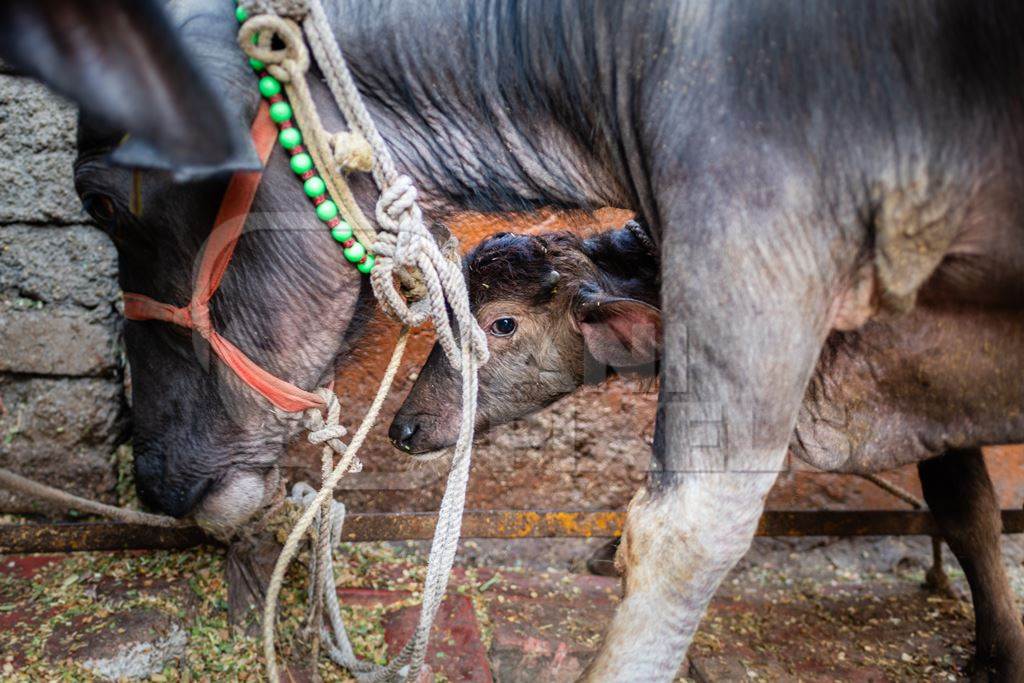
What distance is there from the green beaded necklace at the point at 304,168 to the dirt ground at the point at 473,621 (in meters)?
1.23

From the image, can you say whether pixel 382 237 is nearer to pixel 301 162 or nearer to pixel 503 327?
pixel 301 162

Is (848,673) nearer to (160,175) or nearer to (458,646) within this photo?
(458,646)

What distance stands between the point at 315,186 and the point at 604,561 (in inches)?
86.3

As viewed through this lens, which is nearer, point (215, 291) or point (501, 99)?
point (501, 99)

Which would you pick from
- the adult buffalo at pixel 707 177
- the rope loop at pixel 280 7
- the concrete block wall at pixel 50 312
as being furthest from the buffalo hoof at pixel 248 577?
the rope loop at pixel 280 7

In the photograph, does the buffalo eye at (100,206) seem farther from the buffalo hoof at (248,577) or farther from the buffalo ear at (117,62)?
the buffalo hoof at (248,577)

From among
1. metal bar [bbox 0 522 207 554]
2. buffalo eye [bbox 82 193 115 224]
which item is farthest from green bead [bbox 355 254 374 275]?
metal bar [bbox 0 522 207 554]

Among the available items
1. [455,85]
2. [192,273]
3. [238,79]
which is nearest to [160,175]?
[192,273]

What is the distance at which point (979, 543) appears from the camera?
2.89 metres

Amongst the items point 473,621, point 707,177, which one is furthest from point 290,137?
point 473,621

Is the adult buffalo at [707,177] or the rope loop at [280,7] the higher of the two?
the rope loop at [280,7]

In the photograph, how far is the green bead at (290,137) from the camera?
1881 mm

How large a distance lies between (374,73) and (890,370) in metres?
1.39

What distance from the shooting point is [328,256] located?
2.02 metres
